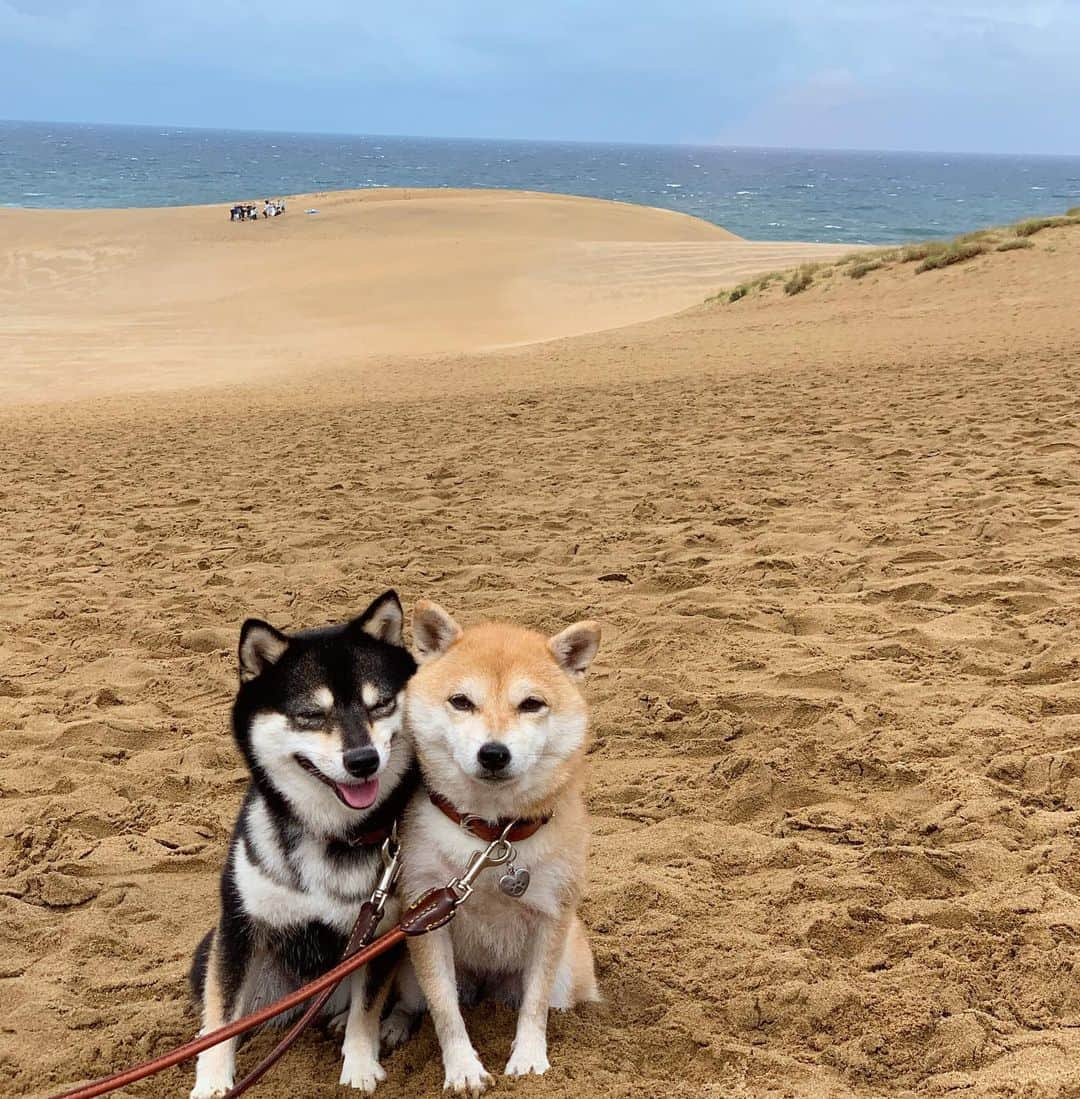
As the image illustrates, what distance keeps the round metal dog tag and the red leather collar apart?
9cm

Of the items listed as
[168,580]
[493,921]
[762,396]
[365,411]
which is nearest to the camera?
[493,921]

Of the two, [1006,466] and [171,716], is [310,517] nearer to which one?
[171,716]

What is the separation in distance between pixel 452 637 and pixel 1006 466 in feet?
20.4

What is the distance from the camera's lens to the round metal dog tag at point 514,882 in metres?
2.64

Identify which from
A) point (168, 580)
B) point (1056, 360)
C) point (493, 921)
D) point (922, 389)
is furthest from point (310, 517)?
point (1056, 360)

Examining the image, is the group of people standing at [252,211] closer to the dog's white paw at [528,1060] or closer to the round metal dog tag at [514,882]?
the round metal dog tag at [514,882]

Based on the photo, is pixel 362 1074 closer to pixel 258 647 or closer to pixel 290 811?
pixel 290 811

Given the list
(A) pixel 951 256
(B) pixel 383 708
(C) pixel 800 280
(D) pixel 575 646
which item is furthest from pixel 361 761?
(C) pixel 800 280

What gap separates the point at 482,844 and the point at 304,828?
485mm

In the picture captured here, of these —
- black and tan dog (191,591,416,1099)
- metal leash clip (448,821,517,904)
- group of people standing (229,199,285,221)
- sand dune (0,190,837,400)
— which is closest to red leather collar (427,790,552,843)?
metal leash clip (448,821,517,904)

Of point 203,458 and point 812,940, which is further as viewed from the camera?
point 203,458

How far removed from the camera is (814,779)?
4078mm

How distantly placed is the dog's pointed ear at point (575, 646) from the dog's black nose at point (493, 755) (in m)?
0.47

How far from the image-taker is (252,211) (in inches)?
1772
